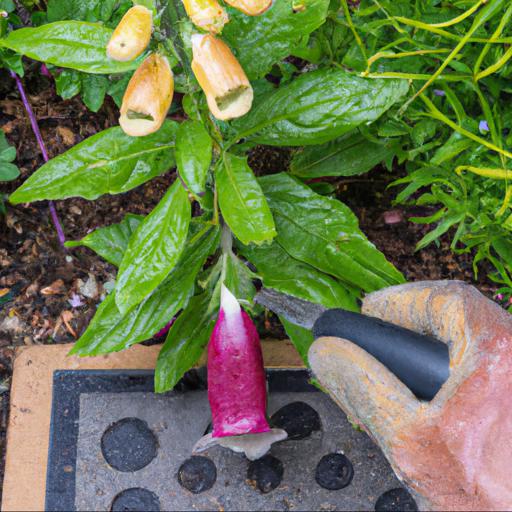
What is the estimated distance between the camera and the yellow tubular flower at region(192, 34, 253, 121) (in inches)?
34.6

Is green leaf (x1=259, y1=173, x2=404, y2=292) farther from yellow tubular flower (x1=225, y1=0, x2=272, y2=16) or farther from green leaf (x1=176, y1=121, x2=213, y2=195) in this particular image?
yellow tubular flower (x1=225, y1=0, x2=272, y2=16)

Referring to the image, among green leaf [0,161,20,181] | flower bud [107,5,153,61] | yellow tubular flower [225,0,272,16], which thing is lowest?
green leaf [0,161,20,181]

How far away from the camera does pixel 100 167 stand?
1100mm

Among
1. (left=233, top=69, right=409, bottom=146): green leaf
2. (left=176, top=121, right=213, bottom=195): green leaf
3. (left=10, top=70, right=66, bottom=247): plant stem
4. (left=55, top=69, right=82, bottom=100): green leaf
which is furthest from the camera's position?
(left=10, top=70, right=66, bottom=247): plant stem

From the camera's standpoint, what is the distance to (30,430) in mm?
1465

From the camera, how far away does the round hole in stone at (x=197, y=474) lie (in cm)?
142

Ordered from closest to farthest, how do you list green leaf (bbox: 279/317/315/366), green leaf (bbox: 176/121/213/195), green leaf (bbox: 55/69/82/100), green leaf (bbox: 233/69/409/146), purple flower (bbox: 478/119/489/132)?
green leaf (bbox: 176/121/213/195) → green leaf (bbox: 233/69/409/146) → purple flower (bbox: 478/119/489/132) → green leaf (bbox: 279/317/315/366) → green leaf (bbox: 55/69/82/100)

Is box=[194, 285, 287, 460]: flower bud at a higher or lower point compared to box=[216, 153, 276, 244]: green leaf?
lower

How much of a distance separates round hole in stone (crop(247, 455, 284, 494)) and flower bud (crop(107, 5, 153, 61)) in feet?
3.02

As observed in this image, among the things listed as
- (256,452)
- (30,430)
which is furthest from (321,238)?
(30,430)

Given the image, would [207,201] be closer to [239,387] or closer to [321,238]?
[321,238]

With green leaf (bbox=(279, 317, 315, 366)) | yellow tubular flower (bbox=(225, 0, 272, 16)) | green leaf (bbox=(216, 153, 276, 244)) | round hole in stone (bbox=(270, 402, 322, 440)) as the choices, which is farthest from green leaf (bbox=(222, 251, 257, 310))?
yellow tubular flower (bbox=(225, 0, 272, 16))

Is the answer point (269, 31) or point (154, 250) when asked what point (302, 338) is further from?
point (269, 31)

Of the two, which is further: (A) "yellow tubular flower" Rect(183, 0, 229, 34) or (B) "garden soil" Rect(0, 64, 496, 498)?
(B) "garden soil" Rect(0, 64, 496, 498)
